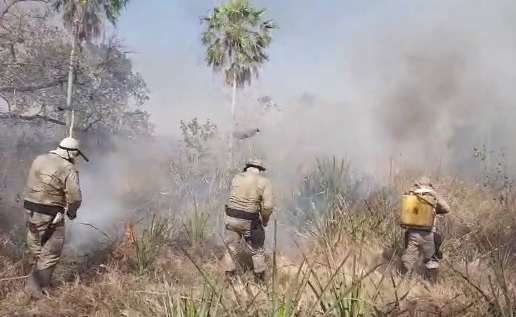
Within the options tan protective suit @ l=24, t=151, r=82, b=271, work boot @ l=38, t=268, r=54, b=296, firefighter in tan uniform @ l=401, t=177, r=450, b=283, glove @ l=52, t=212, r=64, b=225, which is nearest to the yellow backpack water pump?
firefighter in tan uniform @ l=401, t=177, r=450, b=283

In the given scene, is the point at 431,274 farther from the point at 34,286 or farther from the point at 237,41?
the point at 237,41

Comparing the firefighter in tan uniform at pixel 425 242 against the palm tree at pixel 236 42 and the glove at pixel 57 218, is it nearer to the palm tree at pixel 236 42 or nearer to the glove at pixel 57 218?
the glove at pixel 57 218

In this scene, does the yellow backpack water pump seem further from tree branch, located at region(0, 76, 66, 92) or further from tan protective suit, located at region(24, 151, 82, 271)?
tree branch, located at region(0, 76, 66, 92)

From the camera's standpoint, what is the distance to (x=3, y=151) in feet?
31.9

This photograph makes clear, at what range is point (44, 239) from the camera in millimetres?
4934

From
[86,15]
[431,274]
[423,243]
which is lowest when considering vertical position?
[431,274]

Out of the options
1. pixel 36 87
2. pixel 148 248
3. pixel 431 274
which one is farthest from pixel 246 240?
pixel 36 87

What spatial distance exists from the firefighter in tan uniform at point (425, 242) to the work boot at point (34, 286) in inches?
155

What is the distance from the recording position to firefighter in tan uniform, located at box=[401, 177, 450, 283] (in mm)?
5543

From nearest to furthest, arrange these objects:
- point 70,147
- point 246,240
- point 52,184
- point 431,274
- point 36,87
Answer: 1. point 52,184
2. point 70,147
3. point 431,274
4. point 246,240
5. point 36,87

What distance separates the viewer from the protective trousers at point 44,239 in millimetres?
4828

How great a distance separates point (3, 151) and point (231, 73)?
7961 mm

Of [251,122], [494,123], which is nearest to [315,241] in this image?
[494,123]

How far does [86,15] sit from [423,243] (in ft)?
34.7
